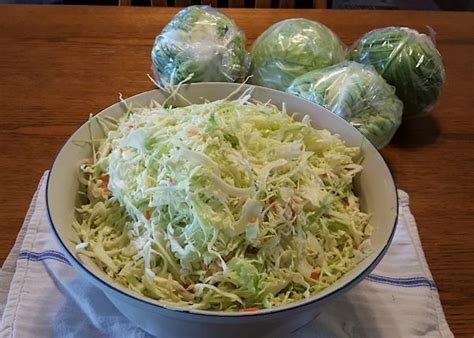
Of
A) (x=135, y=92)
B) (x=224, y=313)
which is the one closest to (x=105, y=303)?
(x=224, y=313)

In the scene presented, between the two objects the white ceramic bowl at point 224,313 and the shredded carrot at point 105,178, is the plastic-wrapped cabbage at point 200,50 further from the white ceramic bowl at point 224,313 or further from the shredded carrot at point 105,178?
the shredded carrot at point 105,178

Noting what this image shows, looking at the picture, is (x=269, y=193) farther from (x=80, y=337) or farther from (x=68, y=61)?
(x=68, y=61)

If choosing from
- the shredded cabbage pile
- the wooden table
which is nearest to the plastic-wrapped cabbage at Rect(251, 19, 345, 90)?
the wooden table

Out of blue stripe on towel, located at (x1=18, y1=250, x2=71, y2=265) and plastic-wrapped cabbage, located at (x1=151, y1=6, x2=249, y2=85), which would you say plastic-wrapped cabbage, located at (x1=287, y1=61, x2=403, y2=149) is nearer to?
plastic-wrapped cabbage, located at (x1=151, y1=6, x2=249, y2=85)

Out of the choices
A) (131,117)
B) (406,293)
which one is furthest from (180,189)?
(406,293)

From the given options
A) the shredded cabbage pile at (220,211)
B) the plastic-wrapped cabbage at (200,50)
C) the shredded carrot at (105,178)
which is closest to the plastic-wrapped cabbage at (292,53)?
the plastic-wrapped cabbage at (200,50)
